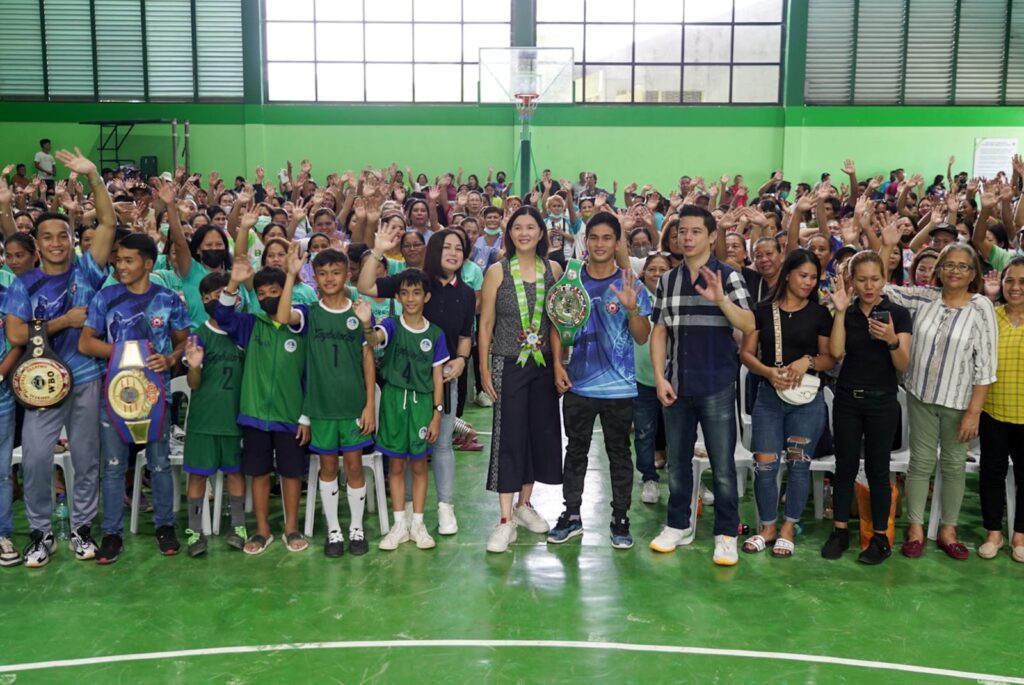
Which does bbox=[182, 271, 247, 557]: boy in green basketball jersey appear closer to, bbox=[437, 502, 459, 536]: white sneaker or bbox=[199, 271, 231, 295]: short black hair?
bbox=[199, 271, 231, 295]: short black hair

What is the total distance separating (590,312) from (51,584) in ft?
10.6

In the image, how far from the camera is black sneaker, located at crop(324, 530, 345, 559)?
5.43m

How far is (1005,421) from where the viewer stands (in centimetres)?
531

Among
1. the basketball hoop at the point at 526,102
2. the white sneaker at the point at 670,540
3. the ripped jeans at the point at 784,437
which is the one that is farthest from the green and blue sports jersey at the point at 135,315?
the basketball hoop at the point at 526,102

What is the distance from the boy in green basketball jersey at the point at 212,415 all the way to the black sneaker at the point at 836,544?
3.40 metres

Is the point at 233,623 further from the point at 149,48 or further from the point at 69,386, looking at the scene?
the point at 149,48

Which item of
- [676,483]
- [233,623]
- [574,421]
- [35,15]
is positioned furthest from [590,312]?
[35,15]

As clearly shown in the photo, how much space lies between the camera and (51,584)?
5.01 m

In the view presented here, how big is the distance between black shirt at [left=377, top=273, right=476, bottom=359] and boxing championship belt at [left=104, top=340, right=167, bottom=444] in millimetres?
1364

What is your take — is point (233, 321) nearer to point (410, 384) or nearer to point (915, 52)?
point (410, 384)

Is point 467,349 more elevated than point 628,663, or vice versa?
point 467,349

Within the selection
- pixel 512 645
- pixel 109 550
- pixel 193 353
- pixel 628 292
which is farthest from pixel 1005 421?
pixel 109 550

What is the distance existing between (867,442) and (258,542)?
352 centimetres

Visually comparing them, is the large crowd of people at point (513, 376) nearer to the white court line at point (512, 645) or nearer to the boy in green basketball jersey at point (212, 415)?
the boy in green basketball jersey at point (212, 415)
